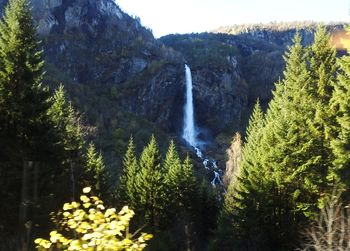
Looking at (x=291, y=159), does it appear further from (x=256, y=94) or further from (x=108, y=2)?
(x=256, y=94)

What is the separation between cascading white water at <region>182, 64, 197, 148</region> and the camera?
115 m

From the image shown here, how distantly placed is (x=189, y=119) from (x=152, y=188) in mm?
79383

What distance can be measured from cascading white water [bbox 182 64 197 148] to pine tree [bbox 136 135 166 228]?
236ft

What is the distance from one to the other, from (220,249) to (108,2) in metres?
125

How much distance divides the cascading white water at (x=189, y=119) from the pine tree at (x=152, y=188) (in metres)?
72.1

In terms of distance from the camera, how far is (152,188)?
39969mm

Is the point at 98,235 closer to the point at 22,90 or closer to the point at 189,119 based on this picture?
the point at 22,90

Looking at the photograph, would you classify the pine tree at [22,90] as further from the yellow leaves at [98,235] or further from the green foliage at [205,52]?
the green foliage at [205,52]

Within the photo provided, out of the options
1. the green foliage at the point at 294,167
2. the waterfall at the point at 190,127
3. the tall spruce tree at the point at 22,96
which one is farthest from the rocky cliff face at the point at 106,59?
the tall spruce tree at the point at 22,96

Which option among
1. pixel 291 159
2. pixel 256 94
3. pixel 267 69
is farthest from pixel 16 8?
pixel 267 69

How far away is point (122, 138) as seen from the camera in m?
102

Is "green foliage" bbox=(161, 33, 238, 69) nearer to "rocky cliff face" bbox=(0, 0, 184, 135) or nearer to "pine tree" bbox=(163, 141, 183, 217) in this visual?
"rocky cliff face" bbox=(0, 0, 184, 135)

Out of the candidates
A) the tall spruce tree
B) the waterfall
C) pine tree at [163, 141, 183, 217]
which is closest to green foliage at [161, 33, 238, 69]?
Result: the waterfall

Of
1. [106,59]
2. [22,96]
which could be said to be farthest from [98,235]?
[106,59]
